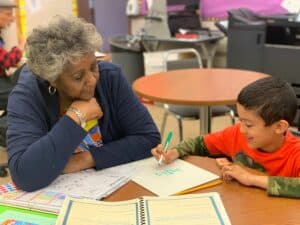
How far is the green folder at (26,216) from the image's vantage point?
1.01 meters

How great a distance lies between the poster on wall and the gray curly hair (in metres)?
3.80

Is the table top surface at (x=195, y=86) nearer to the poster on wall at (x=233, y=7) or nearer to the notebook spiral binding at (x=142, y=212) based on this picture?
the notebook spiral binding at (x=142, y=212)

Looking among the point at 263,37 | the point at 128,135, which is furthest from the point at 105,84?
the point at 263,37

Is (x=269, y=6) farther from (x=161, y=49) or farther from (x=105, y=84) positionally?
(x=105, y=84)

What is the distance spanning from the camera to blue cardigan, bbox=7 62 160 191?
1.23 metres

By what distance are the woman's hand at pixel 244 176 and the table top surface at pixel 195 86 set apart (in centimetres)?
97

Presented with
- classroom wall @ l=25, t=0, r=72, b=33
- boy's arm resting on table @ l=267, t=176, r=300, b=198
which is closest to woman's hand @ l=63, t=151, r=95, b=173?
boy's arm resting on table @ l=267, t=176, r=300, b=198

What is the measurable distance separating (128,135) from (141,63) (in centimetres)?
369

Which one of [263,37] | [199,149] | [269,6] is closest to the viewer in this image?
[199,149]

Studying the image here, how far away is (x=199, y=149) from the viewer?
4.96 ft

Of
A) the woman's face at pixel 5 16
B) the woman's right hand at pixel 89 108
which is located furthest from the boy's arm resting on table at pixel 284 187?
the woman's face at pixel 5 16

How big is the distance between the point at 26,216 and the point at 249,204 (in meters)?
0.55

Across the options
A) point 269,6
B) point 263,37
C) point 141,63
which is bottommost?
point 141,63

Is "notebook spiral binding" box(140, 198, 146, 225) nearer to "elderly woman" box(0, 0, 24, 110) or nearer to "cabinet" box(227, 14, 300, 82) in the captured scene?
"elderly woman" box(0, 0, 24, 110)
